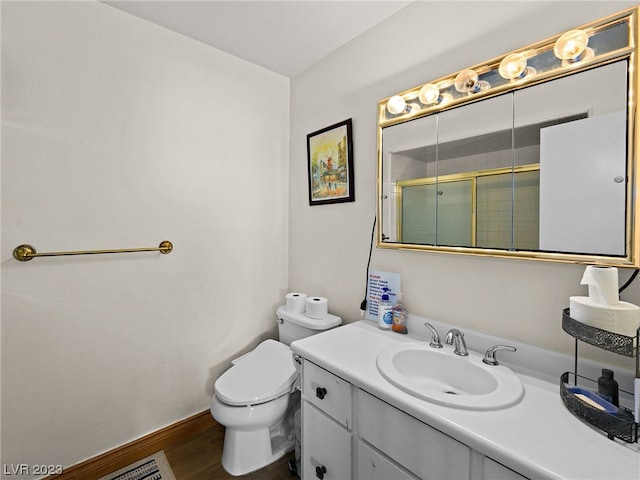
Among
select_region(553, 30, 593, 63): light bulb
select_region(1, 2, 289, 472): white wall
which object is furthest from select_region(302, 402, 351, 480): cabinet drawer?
select_region(553, 30, 593, 63): light bulb

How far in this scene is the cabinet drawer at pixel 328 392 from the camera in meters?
1.09

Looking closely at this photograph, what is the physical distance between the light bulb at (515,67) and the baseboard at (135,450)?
225 centimetres

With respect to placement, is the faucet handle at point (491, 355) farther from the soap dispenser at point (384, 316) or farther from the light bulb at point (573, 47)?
the light bulb at point (573, 47)

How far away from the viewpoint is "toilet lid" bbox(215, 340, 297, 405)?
145 cm

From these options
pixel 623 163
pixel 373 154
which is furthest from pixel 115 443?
pixel 623 163

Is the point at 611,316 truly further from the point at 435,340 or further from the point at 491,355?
the point at 435,340

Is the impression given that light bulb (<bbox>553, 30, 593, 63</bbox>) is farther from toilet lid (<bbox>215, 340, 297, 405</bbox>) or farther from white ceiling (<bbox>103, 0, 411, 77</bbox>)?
toilet lid (<bbox>215, 340, 297, 405</bbox>)

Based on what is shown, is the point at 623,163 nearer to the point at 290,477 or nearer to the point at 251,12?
the point at 251,12

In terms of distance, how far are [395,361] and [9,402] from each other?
1605 millimetres

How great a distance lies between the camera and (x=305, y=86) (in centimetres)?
205

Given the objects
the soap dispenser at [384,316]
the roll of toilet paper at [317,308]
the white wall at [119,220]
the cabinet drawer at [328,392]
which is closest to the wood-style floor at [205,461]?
the white wall at [119,220]

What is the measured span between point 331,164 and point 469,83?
0.83 m

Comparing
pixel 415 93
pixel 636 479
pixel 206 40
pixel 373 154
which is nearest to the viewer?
pixel 636 479

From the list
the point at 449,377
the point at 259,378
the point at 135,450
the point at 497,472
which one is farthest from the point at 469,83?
the point at 135,450
